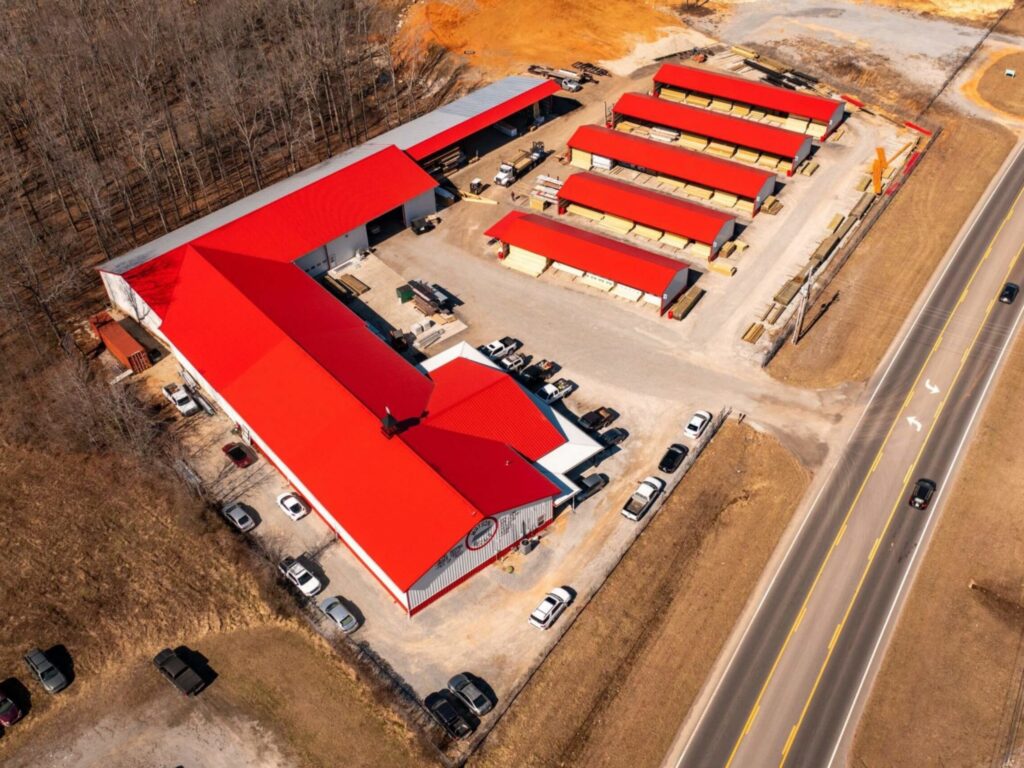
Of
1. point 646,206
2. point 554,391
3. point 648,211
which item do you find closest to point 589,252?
point 648,211

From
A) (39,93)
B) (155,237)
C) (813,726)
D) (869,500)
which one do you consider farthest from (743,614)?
(39,93)

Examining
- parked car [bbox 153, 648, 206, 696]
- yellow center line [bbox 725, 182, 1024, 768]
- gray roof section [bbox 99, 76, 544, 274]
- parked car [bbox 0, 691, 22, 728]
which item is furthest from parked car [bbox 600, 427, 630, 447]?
gray roof section [bbox 99, 76, 544, 274]

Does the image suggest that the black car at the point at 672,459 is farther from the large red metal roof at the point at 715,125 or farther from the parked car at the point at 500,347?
the large red metal roof at the point at 715,125

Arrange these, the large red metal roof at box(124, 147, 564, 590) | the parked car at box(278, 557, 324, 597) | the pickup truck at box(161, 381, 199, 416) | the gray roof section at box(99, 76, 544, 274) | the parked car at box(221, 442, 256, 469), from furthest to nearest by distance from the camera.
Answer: the gray roof section at box(99, 76, 544, 274)
the pickup truck at box(161, 381, 199, 416)
the parked car at box(221, 442, 256, 469)
the parked car at box(278, 557, 324, 597)
the large red metal roof at box(124, 147, 564, 590)

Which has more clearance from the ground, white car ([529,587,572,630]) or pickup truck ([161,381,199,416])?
white car ([529,587,572,630])

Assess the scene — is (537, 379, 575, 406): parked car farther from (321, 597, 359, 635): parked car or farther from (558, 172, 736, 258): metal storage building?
(558, 172, 736, 258): metal storage building

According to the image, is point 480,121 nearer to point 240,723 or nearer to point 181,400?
point 181,400

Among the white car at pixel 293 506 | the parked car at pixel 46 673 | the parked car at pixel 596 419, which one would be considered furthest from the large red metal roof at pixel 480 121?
the parked car at pixel 46 673
